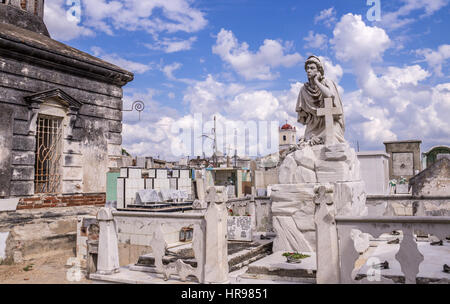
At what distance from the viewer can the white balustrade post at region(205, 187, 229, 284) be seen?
5.12 meters

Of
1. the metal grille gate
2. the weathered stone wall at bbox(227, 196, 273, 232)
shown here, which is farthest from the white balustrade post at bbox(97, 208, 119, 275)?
the weathered stone wall at bbox(227, 196, 273, 232)

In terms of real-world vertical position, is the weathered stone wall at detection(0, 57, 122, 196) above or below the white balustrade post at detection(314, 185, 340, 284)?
above

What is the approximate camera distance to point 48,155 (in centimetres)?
984

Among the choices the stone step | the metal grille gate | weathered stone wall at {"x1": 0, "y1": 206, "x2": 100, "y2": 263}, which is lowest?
weathered stone wall at {"x1": 0, "y1": 206, "x2": 100, "y2": 263}

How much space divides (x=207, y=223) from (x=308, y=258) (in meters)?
2.15

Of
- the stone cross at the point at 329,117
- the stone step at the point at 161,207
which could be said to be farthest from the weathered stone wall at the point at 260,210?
the stone cross at the point at 329,117

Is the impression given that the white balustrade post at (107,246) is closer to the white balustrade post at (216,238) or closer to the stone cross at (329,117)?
the white balustrade post at (216,238)

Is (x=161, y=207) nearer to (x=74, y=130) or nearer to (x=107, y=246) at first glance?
(x=74, y=130)

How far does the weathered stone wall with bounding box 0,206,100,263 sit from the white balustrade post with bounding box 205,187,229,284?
19.0 ft

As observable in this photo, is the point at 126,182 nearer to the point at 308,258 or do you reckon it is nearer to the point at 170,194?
the point at 170,194

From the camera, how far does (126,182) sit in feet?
37.3

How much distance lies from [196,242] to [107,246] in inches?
64.3

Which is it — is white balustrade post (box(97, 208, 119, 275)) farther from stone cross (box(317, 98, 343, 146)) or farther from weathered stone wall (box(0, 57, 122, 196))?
stone cross (box(317, 98, 343, 146))

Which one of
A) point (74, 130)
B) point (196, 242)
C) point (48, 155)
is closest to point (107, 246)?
point (196, 242)
